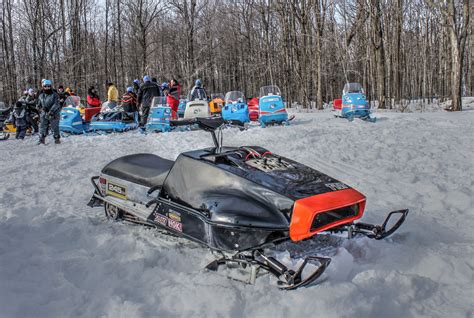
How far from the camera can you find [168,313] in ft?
7.07

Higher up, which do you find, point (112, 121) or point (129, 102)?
point (129, 102)

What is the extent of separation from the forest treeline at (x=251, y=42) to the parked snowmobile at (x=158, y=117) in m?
9.60

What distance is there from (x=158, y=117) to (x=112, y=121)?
1.37 metres

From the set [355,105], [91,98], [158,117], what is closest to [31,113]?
[91,98]

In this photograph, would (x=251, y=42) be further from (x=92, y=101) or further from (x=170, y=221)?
(x=170, y=221)

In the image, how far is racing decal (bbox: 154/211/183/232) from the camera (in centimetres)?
286

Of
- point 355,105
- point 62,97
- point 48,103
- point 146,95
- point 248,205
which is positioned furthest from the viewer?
point 62,97

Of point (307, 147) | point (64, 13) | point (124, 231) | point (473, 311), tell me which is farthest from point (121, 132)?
point (64, 13)

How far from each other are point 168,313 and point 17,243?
1753 millimetres

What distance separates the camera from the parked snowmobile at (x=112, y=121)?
11164 mm

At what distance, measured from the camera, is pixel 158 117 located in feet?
36.6

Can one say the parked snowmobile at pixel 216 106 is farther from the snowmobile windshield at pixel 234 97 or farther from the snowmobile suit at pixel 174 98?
the snowmobile windshield at pixel 234 97

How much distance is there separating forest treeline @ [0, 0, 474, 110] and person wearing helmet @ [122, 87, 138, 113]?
9.62 meters

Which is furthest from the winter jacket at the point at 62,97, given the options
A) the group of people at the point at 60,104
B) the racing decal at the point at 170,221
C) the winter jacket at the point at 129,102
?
the racing decal at the point at 170,221
